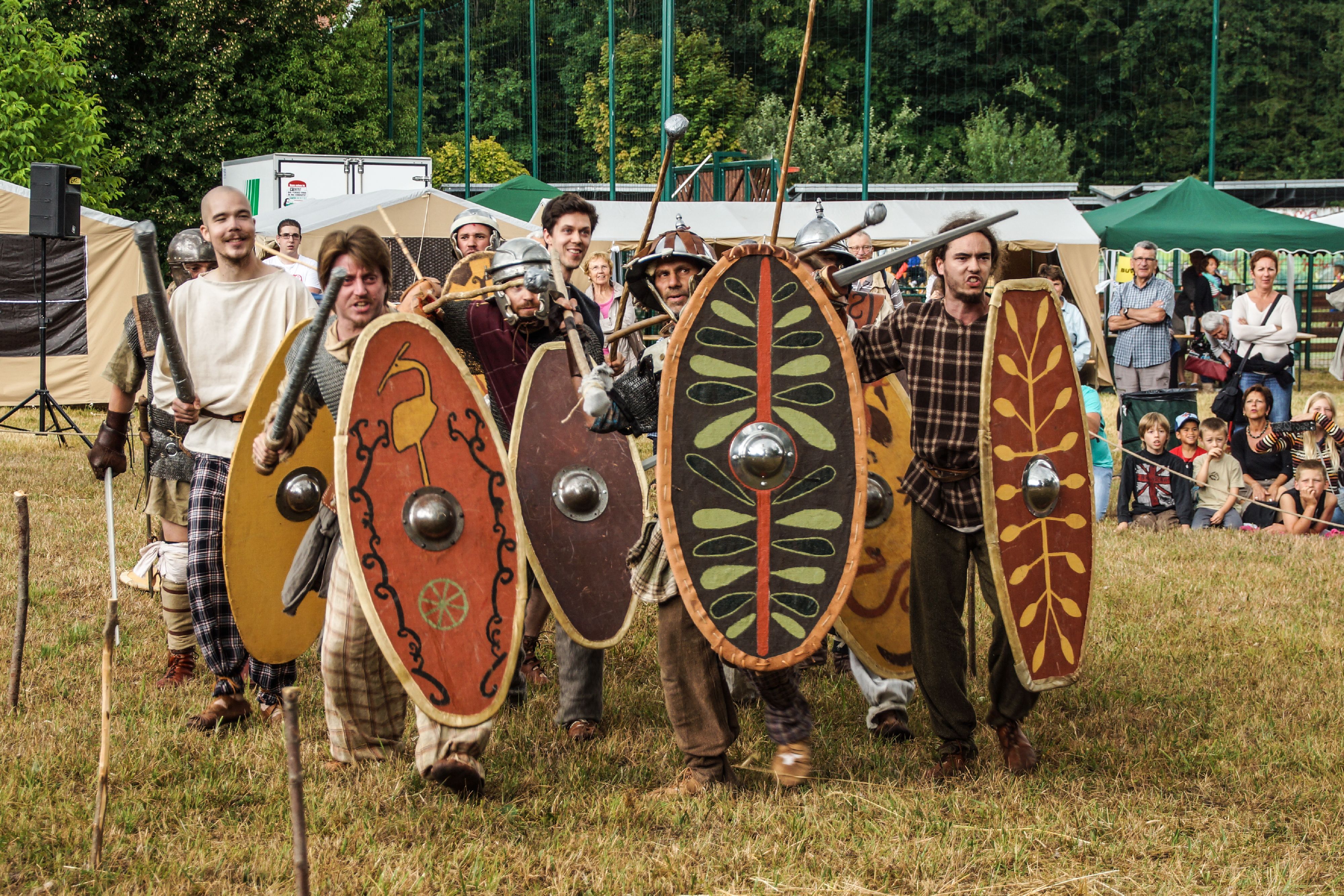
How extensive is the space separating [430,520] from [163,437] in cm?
207

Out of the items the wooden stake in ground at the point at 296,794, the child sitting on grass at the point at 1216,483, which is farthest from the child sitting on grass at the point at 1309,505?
the wooden stake in ground at the point at 296,794

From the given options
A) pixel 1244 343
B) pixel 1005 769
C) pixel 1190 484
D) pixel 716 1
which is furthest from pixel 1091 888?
pixel 716 1

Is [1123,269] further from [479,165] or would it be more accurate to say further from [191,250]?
[191,250]

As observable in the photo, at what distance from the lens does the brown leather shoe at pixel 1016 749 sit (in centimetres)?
368

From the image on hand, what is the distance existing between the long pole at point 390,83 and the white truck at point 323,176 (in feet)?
38.2

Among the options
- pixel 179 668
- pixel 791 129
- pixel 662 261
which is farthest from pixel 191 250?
pixel 791 129

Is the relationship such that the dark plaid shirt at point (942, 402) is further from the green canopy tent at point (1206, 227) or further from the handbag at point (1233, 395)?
the green canopy tent at point (1206, 227)

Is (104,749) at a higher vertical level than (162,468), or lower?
lower

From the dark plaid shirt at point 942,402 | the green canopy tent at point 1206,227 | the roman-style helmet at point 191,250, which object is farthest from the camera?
the green canopy tent at point 1206,227

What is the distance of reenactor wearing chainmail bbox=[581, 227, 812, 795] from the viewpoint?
133 inches

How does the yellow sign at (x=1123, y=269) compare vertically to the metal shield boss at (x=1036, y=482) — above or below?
above

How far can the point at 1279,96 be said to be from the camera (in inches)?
1240

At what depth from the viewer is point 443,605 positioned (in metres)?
3.23

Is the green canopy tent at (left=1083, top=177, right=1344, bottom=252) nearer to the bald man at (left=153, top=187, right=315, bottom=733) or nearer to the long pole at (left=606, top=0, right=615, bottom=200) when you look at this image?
the long pole at (left=606, top=0, right=615, bottom=200)
